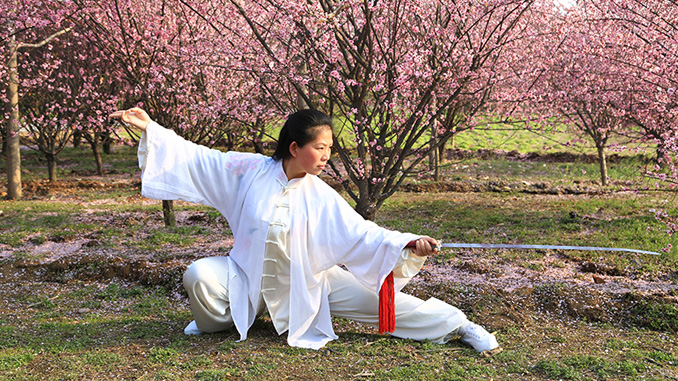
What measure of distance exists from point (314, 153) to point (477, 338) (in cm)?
140

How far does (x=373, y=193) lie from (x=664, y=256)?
2.96 meters

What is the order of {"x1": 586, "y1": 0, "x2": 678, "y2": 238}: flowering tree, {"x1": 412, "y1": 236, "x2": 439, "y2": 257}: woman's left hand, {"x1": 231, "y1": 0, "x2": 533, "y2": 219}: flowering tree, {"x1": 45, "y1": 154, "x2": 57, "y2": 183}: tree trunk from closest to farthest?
{"x1": 412, "y1": 236, "x2": 439, "y2": 257}: woman's left hand < {"x1": 231, "y1": 0, "x2": 533, "y2": 219}: flowering tree < {"x1": 586, "y1": 0, "x2": 678, "y2": 238}: flowering tree < {"x1": 45, "y1": 154, "x2": 57, "y2": 183}: tree trunk

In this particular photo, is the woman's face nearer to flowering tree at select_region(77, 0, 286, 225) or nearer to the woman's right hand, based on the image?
the woman's right hand

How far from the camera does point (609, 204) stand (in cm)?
884

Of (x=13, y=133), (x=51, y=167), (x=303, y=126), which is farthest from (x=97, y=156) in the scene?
(x=303, y=126)

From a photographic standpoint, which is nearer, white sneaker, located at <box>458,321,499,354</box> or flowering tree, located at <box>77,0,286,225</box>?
white sneaker, located at <box>458,321,499,354</box>

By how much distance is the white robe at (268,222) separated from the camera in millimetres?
3564

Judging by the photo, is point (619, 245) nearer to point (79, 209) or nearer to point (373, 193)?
point (373, 193)

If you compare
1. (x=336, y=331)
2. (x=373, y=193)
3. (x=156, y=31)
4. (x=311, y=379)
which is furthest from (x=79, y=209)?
(x=311, y=379)

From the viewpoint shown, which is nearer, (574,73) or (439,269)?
(439,269)

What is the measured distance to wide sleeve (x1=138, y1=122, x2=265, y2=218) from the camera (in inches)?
144

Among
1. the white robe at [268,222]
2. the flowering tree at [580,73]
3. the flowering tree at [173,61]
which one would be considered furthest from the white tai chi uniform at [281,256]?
the flowering tree at [580,73]

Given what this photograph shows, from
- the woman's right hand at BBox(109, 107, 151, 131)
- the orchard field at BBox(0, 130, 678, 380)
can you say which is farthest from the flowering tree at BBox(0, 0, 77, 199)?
the woman's right hand at BBox(109, 107, 151, 131)

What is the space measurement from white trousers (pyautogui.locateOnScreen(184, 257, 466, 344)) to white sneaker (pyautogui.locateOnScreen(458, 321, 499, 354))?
4 cm
